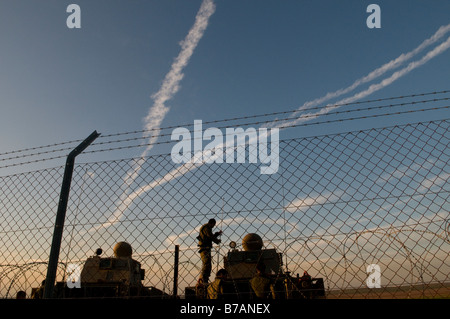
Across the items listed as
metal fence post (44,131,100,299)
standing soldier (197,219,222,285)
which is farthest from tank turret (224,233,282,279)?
metal fence post (44,131,100,299)

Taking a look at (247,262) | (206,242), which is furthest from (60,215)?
(247,262)

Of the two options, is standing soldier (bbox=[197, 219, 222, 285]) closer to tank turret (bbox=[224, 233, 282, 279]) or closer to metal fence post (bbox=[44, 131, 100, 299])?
tank turret (bbox=[224, 233, 282, 279])


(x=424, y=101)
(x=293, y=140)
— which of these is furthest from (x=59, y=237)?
(x=424, y=101)

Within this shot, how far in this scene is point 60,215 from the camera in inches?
153

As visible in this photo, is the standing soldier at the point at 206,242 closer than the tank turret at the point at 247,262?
Yes

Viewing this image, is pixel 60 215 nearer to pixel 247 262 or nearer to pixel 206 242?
pixel 206 242

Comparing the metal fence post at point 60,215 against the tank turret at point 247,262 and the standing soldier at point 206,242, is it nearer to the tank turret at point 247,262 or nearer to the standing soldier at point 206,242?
the standing soldier at point 206,242

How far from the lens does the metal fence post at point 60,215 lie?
3.57 metres

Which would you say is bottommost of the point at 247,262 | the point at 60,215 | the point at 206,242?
the point at 60,215

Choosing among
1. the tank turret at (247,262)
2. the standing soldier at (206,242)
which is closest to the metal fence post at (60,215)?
the standing soldier at (206,242)

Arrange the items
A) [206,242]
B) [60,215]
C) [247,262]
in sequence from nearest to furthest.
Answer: [60,215] → [206,242] → [247,262]

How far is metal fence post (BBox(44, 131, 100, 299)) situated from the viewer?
3568 millimetres
